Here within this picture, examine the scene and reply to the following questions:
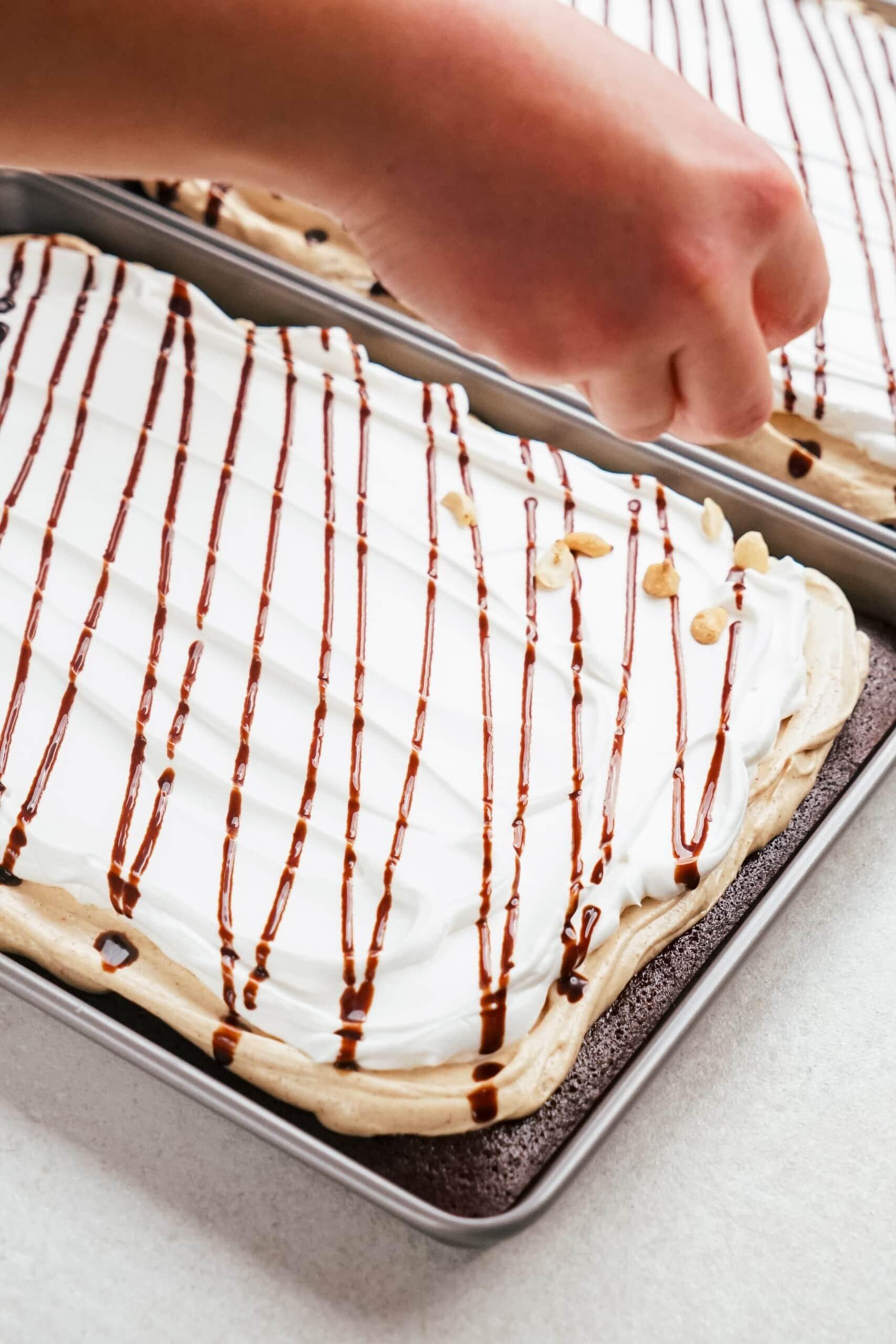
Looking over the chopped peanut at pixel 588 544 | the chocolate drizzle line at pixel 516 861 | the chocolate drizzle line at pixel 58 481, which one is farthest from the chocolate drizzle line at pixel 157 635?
the chopped peanut at pixel 588 544

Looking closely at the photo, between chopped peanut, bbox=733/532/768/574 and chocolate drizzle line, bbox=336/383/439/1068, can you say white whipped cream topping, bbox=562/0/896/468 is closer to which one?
chopped peanut, bbox=733/532/768/574

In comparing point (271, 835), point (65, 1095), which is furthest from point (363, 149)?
point (65, 1095)

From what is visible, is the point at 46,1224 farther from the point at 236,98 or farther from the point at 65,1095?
the point at 236,98

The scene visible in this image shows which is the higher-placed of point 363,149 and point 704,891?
point 363,149

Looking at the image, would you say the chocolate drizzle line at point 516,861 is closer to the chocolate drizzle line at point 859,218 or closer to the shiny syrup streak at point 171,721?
the shiny syrup streak at point 171,721

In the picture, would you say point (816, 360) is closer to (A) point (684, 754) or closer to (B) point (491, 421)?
(B) point (491, 421)

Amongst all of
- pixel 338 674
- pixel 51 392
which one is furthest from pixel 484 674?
pixel 51 392
